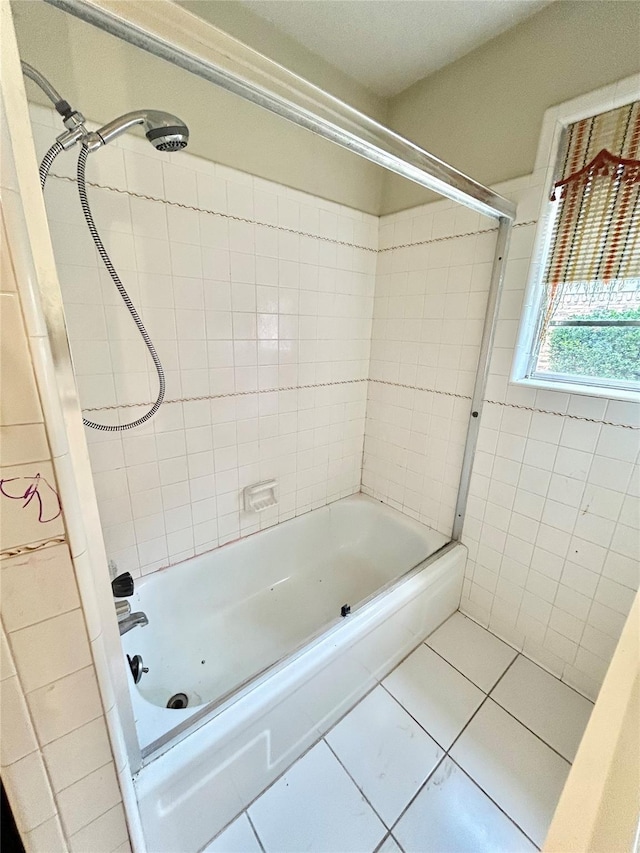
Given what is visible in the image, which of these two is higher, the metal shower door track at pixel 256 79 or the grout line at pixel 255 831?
the metal shower door track at pixel 256 79

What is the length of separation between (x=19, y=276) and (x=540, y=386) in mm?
1483

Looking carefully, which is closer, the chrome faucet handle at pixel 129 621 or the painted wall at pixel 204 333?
the chrome faucet handle at pixel 129 621

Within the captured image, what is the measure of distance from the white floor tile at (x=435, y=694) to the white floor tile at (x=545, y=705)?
12 cm

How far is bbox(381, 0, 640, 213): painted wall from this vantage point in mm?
1025

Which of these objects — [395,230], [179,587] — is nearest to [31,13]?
[395,230]

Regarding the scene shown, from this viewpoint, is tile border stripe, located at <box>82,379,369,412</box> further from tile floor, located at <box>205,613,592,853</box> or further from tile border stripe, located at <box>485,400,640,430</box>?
tile floor, located at <box>205,613,592,853</box>

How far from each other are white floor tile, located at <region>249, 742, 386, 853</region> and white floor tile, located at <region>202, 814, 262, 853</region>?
0.07 feet

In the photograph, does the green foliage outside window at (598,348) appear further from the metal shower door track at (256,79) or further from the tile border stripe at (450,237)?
the metal shower door track at (256,79)

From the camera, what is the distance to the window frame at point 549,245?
106 centimetres

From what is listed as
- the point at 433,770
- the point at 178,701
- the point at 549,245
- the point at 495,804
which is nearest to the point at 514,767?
the point at 495,804

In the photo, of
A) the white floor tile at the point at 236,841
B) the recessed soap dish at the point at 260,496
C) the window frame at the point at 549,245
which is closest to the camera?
the white floor tile at the point at 236,841

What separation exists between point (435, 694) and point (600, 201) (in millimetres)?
1884

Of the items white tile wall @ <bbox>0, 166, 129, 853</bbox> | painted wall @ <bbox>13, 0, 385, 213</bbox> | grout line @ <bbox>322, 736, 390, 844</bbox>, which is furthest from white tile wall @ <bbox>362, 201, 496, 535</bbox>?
white tile wall @ <bbox>0, 166, 129, 853</bbox>

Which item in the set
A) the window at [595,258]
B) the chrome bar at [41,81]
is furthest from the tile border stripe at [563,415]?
the chrome bar at [41,81]
